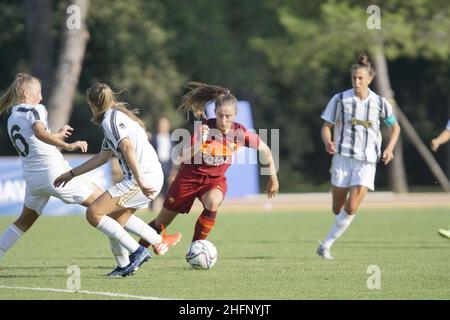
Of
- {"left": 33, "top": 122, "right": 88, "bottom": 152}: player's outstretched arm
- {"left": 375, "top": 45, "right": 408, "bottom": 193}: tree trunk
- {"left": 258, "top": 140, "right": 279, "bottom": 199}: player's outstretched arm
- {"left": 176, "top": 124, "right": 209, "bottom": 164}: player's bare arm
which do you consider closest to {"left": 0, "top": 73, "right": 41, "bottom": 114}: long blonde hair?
{"left": 33, "top": 122, "right": 88, "bottom": 152}: player's outstretched arm

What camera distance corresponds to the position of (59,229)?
15312mm

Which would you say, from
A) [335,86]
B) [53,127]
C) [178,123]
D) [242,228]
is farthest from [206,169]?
[335,86]

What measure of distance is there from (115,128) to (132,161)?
1.11ft

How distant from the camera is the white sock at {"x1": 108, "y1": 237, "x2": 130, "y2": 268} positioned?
856 centimetres

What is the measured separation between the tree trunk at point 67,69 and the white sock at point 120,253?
14.1m

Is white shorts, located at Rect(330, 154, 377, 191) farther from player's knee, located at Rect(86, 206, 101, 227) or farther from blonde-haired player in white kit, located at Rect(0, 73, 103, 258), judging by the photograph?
player's knee, located at Rect(86, 206, 101, 227)

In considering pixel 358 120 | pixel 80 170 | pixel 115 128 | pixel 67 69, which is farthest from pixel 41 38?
pixel 115 128

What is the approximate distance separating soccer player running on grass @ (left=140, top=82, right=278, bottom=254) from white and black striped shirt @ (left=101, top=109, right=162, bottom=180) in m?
0.47

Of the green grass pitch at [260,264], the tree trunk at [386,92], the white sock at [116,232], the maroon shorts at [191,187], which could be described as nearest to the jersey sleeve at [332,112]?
the green grass pitch at [260,264]

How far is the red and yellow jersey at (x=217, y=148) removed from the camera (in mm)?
9070

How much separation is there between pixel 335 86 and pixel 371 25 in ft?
31.4

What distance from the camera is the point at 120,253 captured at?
28.2 ft
